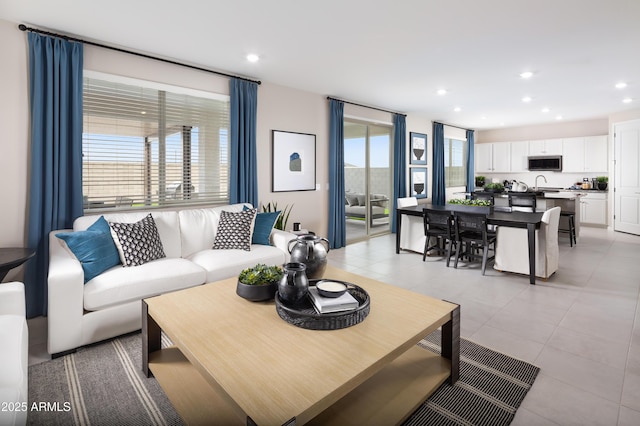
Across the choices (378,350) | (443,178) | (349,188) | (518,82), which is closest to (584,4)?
(518,82)

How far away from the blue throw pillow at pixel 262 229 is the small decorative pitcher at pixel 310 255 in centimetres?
169

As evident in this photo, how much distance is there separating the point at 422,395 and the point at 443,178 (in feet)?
23.9

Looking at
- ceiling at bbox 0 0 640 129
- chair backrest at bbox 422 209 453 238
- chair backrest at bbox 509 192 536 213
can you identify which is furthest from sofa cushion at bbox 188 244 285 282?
chair backrest at bbox 509 192 536 213

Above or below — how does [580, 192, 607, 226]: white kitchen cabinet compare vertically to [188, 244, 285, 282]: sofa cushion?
above

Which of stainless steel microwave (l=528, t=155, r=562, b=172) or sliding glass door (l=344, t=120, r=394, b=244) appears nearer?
sliding glass door (l=344, t=120, r=394, b=244)

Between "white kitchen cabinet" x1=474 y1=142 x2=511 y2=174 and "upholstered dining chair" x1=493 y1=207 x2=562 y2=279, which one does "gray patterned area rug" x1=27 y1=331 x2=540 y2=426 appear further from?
"white kitchen cabinet" x1=474 y1=142 x2=511 y2=174

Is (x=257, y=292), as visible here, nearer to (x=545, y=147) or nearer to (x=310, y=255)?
(x=310, y=255)

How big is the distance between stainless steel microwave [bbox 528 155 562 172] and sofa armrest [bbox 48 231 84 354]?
9.83 m

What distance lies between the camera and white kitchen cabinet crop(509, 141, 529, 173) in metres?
9.13

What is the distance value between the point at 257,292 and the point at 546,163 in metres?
9.18

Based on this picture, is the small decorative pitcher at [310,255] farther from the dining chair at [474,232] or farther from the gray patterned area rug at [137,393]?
the dining chair at [474,232]

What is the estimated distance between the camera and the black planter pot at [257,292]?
7.04ft

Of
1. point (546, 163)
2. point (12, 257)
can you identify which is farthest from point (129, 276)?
point (546, 163)

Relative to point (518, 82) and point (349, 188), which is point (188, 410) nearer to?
point (349, 188)
